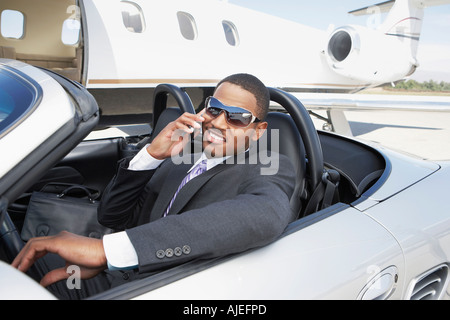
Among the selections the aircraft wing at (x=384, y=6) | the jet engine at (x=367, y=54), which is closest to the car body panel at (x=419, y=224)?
the jet engine at (x=367, y=54)

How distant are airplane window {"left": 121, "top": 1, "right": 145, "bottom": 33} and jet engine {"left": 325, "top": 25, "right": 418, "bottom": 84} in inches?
198

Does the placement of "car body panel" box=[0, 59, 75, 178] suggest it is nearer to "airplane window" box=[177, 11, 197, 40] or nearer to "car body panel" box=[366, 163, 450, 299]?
"car body panel" box=[366, 163, 450, 299]

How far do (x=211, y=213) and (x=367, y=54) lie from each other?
880 centimetres

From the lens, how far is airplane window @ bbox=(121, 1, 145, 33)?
6.21 meters

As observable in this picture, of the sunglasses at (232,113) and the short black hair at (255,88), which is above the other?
the short black hair at (255,88)

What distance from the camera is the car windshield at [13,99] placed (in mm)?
890

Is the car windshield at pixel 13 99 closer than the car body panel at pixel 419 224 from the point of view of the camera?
Yes

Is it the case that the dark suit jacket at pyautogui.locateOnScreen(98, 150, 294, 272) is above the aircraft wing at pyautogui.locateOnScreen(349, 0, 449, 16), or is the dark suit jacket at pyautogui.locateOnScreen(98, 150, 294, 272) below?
below

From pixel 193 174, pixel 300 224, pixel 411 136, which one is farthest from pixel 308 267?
pixel 411 136

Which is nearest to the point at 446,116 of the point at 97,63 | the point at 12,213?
the point at 97,63

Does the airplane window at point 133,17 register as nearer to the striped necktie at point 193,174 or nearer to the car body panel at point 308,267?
the striped necktie at point 193,174

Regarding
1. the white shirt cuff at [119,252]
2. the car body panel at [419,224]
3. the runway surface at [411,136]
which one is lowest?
the runway surface at [411,136]

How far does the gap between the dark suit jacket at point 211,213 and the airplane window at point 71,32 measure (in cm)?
551

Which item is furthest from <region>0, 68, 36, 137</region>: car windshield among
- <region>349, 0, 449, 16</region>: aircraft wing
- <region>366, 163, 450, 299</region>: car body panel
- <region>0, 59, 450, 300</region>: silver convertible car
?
<region>349, 0, 449, 16</region>: aircraft wing
